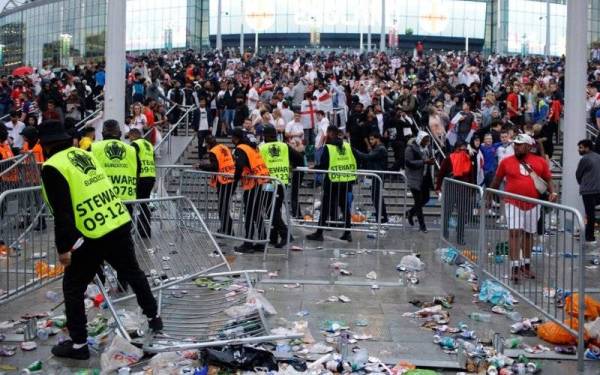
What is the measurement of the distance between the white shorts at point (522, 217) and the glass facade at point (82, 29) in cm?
6738

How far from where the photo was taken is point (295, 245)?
1233cm

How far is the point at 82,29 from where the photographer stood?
74.1 metres

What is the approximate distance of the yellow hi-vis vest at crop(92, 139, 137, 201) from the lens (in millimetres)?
9422

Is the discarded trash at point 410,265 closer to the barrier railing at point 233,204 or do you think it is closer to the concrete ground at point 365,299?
the concrete ground at point 365,299

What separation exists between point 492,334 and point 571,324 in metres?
0.81

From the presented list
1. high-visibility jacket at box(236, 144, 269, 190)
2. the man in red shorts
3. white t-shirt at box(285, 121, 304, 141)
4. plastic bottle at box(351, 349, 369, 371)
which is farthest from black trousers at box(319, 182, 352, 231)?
plastic bottle at box(351, 349, 369, 371)

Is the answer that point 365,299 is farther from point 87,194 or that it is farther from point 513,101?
point 513,101

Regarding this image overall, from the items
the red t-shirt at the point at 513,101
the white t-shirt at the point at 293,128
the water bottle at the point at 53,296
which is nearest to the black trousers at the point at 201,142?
the white t-shirt at the point at 293,128

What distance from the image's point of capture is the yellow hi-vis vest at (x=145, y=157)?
1111 centimetres

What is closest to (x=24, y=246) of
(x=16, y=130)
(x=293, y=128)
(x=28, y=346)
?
(x=28, y=346)

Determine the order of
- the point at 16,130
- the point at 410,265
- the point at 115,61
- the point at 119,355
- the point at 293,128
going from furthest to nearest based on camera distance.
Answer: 1. the point at 16,130
2. the point at 293,128
3. the point at 115,61
4. the point at 410,265
5. the point at 119,355

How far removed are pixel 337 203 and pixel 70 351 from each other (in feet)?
22.5

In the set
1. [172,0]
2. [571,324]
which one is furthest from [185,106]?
[172,0]

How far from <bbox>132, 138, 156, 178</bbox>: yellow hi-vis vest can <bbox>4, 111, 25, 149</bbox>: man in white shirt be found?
6.73 m
